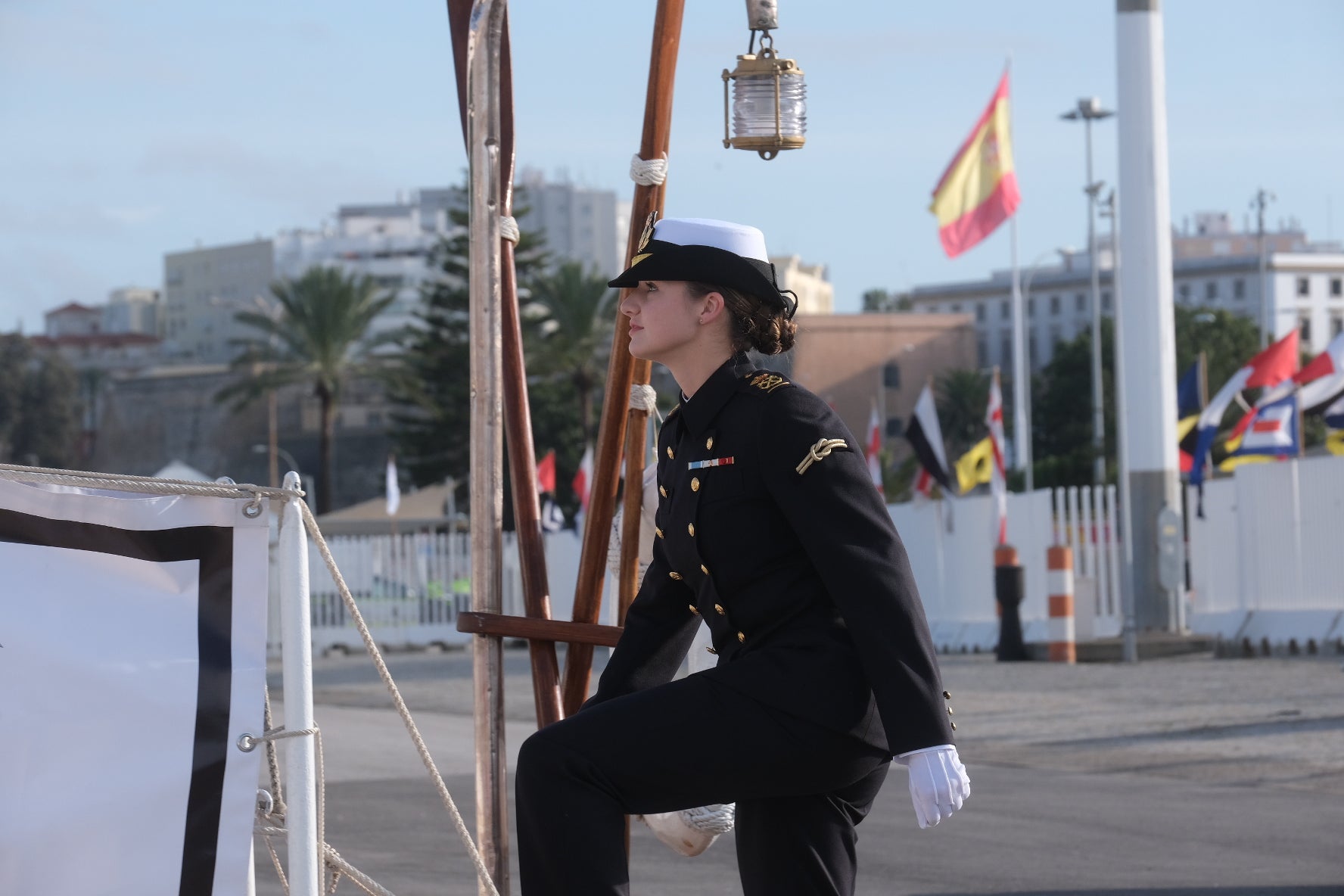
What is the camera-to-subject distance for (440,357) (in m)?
58.5

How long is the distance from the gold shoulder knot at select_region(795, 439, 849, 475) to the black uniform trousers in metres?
0.41

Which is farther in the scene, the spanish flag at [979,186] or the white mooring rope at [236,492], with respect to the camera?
the spanish flag at [979,186]

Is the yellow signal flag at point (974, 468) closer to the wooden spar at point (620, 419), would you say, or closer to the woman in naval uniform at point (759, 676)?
the wooden spar at point (620, 419)

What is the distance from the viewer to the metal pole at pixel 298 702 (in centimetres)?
331

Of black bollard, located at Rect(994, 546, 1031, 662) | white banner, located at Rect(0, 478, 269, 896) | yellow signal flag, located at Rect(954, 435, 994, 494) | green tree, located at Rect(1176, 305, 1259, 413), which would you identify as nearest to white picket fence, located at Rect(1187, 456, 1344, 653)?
black bollard, located at Rect(994, 546, 1031, 662)

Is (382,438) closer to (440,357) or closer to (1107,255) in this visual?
(440,357)

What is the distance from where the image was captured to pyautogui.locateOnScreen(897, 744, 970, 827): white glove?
9.80ft

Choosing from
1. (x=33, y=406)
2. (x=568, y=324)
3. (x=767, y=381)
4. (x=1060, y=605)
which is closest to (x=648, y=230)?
(x=767, y=381)

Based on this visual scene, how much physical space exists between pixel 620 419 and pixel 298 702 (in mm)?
1634

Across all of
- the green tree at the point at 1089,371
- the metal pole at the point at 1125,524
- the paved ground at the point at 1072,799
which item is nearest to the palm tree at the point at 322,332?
the green tree at the point at 1089,371

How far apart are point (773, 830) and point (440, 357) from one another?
55.9m

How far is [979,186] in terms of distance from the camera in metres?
25.5

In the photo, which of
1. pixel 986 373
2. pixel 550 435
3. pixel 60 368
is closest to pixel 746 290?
pixel 550 435

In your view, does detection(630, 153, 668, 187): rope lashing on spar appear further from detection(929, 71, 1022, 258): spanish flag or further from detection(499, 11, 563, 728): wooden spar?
detection(929, 71, 1022, 258): spanish flag
